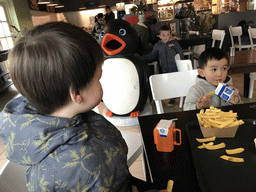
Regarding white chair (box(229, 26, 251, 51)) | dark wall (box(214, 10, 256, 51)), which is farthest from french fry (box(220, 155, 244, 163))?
dark wall (box(214, 10, 256, 51))

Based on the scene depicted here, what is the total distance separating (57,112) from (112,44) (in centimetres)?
187

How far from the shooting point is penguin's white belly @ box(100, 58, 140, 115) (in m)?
2.18

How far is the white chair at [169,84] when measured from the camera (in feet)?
5.03

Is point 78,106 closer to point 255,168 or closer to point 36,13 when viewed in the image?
point 255,168

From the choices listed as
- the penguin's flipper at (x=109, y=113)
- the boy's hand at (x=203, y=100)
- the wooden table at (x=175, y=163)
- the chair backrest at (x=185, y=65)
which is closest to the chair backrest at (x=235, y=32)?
the chair backrest at (x=185, y=65)

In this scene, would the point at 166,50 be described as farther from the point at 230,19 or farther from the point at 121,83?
the point at 230,19

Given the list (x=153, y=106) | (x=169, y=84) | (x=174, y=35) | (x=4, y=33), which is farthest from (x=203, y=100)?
(x=4, y=33)

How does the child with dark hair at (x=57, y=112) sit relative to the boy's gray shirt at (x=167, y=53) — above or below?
above

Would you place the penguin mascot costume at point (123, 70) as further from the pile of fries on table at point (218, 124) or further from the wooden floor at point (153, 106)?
the pile of fries on table at point (218, 124)

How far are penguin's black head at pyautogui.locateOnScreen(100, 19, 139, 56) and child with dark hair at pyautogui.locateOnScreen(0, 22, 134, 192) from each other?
64.1 inches

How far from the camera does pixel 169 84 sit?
5.16ft

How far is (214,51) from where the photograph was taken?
140 centimetres

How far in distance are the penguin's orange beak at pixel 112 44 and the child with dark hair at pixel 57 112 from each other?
5.28 feet

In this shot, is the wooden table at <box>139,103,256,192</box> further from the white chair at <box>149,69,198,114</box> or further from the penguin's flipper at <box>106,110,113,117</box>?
the penguin's flipper at <box>106,110,113,117</box>
